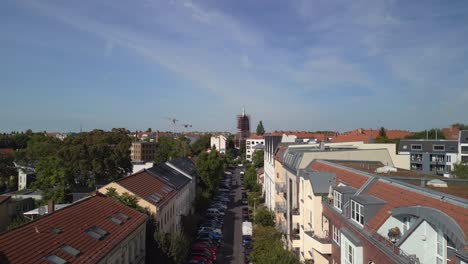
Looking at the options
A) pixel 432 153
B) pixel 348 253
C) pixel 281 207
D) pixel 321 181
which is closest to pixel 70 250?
pixel 348 253

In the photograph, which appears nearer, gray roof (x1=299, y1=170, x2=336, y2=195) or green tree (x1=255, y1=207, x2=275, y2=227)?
gray roof (x1=299, y1=170, x2=336, y2=195)

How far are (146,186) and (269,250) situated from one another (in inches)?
468

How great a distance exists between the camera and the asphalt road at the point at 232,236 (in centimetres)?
3388

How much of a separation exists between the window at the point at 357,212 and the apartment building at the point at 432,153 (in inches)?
2352

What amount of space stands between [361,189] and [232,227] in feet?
101

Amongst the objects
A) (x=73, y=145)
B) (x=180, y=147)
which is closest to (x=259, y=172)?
(x=73, y=145)

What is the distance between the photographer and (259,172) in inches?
2936

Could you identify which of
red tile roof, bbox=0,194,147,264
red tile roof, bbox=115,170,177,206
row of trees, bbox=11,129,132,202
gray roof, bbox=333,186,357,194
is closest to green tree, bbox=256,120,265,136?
row of trees, bbox=11,129,132,202

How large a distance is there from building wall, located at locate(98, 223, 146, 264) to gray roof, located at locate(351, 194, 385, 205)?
11.8 metres

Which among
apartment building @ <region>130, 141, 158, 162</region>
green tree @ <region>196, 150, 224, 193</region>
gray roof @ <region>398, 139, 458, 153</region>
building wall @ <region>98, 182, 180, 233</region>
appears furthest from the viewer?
apartment building @ <region>130, 141, 158, 162</region>

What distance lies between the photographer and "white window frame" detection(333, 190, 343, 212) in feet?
56.3

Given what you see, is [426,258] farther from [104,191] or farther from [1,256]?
[104,191]

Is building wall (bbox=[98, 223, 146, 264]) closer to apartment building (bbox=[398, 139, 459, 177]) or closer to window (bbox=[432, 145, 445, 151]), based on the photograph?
apartment building (bbox=[398, 139, 459, 177])

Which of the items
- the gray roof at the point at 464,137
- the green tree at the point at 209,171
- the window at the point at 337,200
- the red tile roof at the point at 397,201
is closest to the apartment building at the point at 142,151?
the green tree at the point at 209,171
